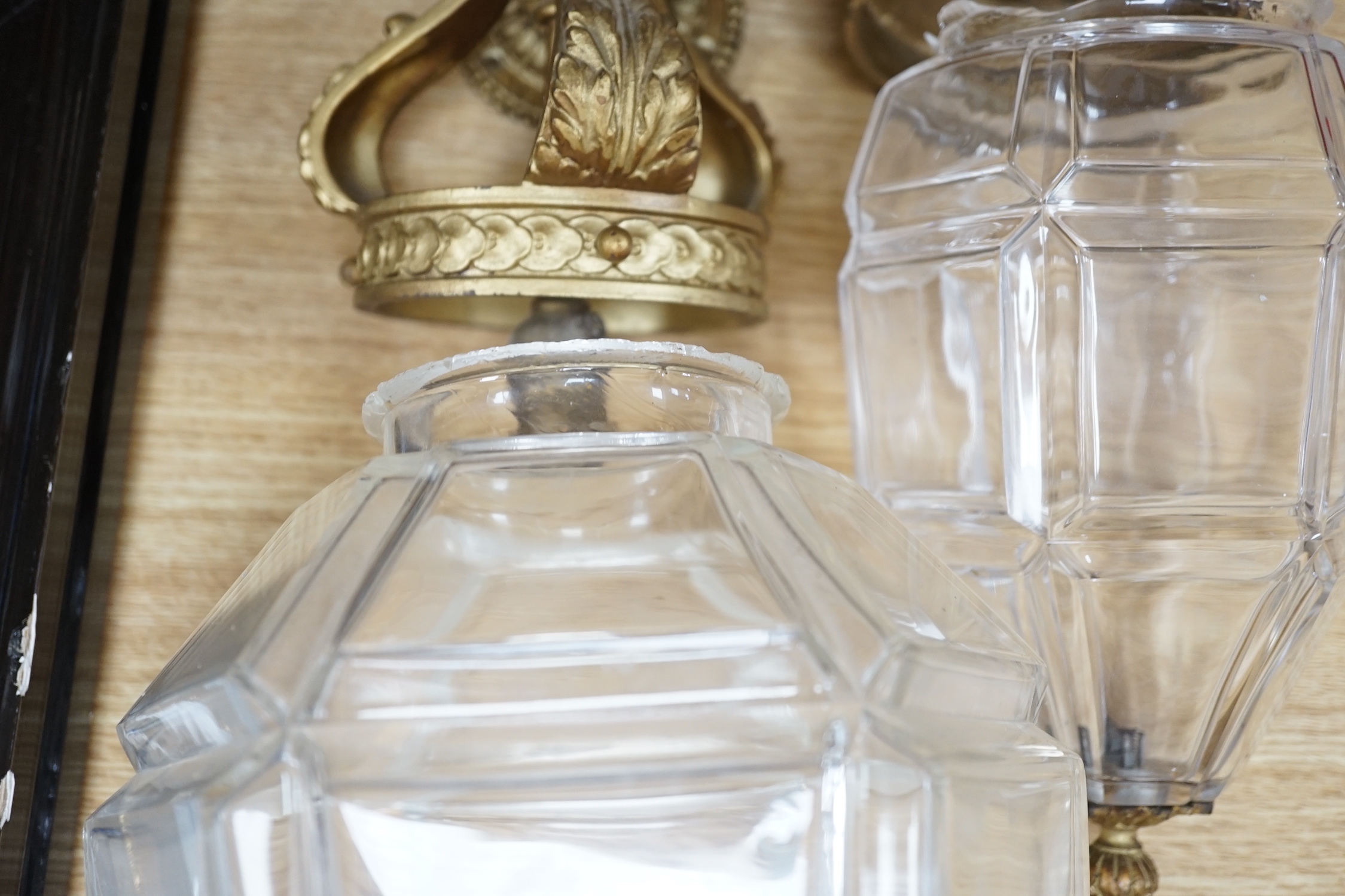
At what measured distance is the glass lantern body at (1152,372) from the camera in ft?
0.96

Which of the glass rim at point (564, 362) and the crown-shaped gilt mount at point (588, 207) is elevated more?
the crown-shaped gilt mount at point (588, 207)

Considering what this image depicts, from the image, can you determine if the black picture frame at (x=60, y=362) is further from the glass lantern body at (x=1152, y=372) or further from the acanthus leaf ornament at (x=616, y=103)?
the glass lantern body at (x=1152, y=372)

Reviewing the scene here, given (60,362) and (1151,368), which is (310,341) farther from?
(1151,368)

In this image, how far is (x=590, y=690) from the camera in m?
0.19

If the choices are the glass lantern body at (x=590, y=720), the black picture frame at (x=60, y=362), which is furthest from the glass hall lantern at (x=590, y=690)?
the black picture frame at (x=60, y=362)

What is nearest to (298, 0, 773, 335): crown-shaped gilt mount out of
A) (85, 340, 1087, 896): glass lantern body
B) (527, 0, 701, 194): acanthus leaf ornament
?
(527, 0, 701, 194): acanthus leaf ornament

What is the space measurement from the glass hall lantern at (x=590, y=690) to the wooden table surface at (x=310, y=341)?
6.1 inches

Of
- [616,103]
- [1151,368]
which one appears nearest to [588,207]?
[616,103]

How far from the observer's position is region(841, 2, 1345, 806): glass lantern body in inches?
11.5

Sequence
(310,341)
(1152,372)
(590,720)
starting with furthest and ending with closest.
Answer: (310,341), (1152,372), (590,720)

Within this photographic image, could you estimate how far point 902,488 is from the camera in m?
0.33

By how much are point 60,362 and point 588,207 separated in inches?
6.2

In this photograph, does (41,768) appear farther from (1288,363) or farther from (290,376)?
(1288,363)

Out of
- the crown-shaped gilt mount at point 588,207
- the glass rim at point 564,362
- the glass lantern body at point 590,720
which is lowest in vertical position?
the glass lantern body at point 590,720
